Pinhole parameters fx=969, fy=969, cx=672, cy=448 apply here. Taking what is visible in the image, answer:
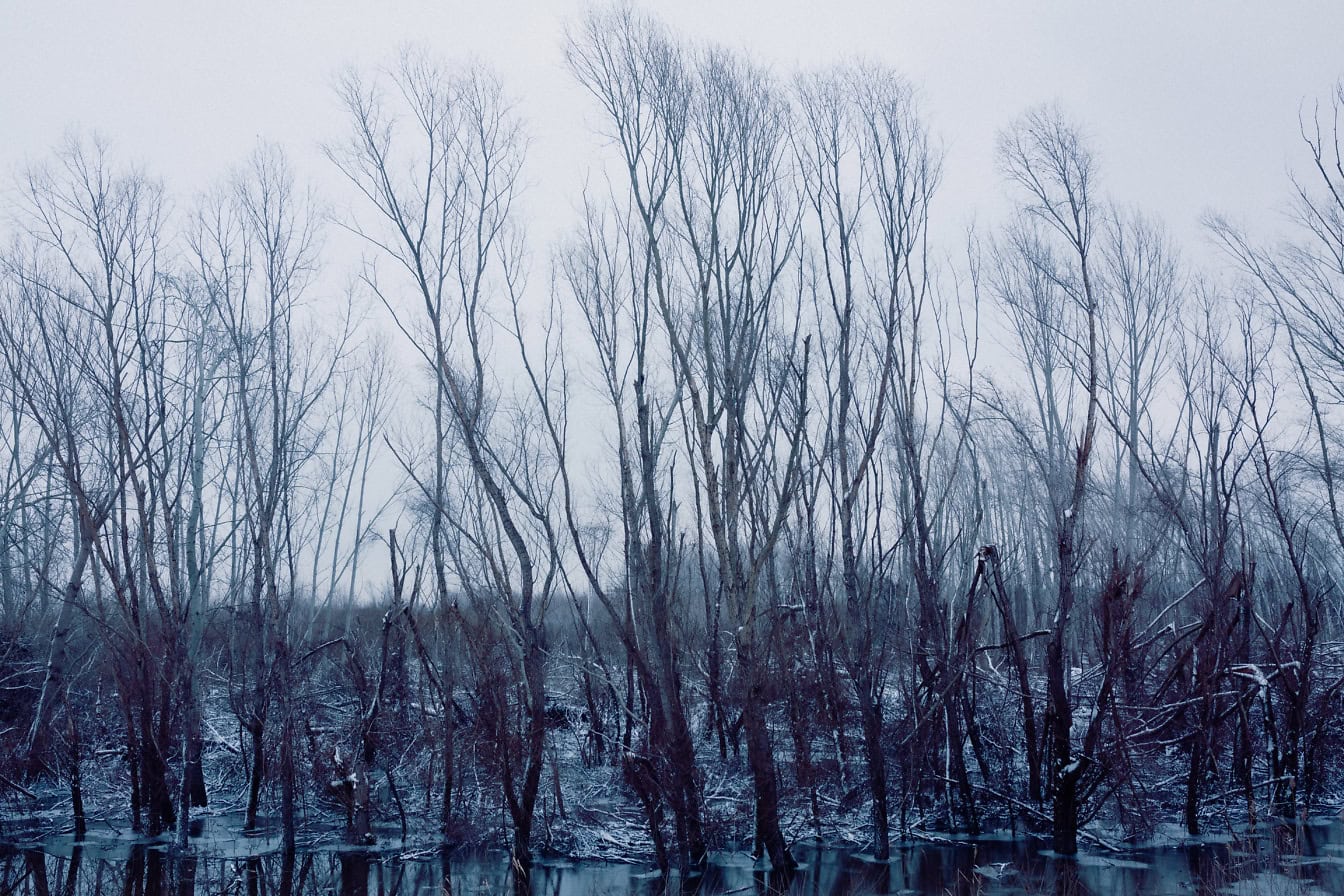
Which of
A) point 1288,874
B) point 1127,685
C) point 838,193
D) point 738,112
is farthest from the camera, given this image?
point 838,193

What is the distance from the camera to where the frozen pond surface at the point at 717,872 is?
28.8ft

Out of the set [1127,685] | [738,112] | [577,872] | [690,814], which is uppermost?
[738,112]

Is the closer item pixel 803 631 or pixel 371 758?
pixel 803 631

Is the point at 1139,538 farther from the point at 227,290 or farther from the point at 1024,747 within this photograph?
the point at 227,290

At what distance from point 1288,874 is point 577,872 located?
6720 millimetres

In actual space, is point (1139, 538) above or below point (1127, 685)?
above

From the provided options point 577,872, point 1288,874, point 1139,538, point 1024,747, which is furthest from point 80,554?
point 1139,538

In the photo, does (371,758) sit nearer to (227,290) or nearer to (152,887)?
(152,887)

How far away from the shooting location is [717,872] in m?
9.63

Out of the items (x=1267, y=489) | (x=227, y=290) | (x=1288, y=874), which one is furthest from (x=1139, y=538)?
(x=227, y=290)

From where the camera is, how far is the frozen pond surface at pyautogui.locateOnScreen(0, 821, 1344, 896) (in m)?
8.77

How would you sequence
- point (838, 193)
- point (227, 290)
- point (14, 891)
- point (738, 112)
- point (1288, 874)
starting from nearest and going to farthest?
1. point (1288, 874)
2. point (14, 891)
3. point (738, 112)
4. point (838, 193)
5. point (227, 290)

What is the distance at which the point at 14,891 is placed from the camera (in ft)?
30.6

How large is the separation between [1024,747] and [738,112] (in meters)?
8.33
